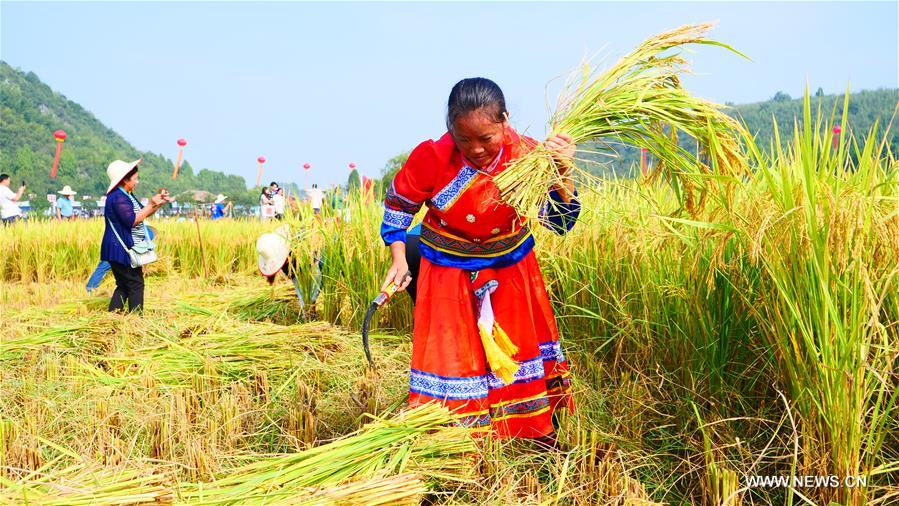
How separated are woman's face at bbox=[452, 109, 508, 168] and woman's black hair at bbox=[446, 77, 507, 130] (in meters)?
0.02

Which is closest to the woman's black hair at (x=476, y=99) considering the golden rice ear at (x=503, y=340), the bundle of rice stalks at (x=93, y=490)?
the golden rice ear at (x=503, y=340)

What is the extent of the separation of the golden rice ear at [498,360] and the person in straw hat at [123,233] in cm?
344

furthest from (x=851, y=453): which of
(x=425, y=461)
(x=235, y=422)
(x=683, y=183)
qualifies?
(x=235, y=422)

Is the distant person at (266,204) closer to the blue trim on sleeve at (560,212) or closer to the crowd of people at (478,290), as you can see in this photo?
Result: the crowd of people at (478,290)

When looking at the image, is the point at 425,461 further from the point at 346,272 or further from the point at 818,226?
the point at 346,272

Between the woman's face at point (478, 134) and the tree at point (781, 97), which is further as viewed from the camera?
the tree at point (781, 97)

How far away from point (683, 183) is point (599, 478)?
972 millimetres

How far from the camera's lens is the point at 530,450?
2.41 metres

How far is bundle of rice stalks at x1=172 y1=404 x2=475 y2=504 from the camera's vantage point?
71.9 inches

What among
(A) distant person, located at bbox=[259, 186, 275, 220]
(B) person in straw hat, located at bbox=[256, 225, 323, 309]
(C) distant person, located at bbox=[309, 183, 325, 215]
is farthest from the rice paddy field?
(A) distant person, located at bbox=[259, 186, 275, 220]

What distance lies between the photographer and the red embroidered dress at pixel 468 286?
2.37 meters

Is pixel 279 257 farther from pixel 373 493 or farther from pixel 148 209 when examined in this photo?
pixel 373 493

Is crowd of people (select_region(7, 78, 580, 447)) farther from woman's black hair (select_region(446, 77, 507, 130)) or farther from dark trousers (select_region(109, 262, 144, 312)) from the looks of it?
dark trousers (select_region(109, 262, 144, 312))

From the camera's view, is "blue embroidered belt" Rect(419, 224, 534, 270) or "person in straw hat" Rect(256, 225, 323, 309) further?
"person in straw hat" Rect(256, 225, 323, 309)
